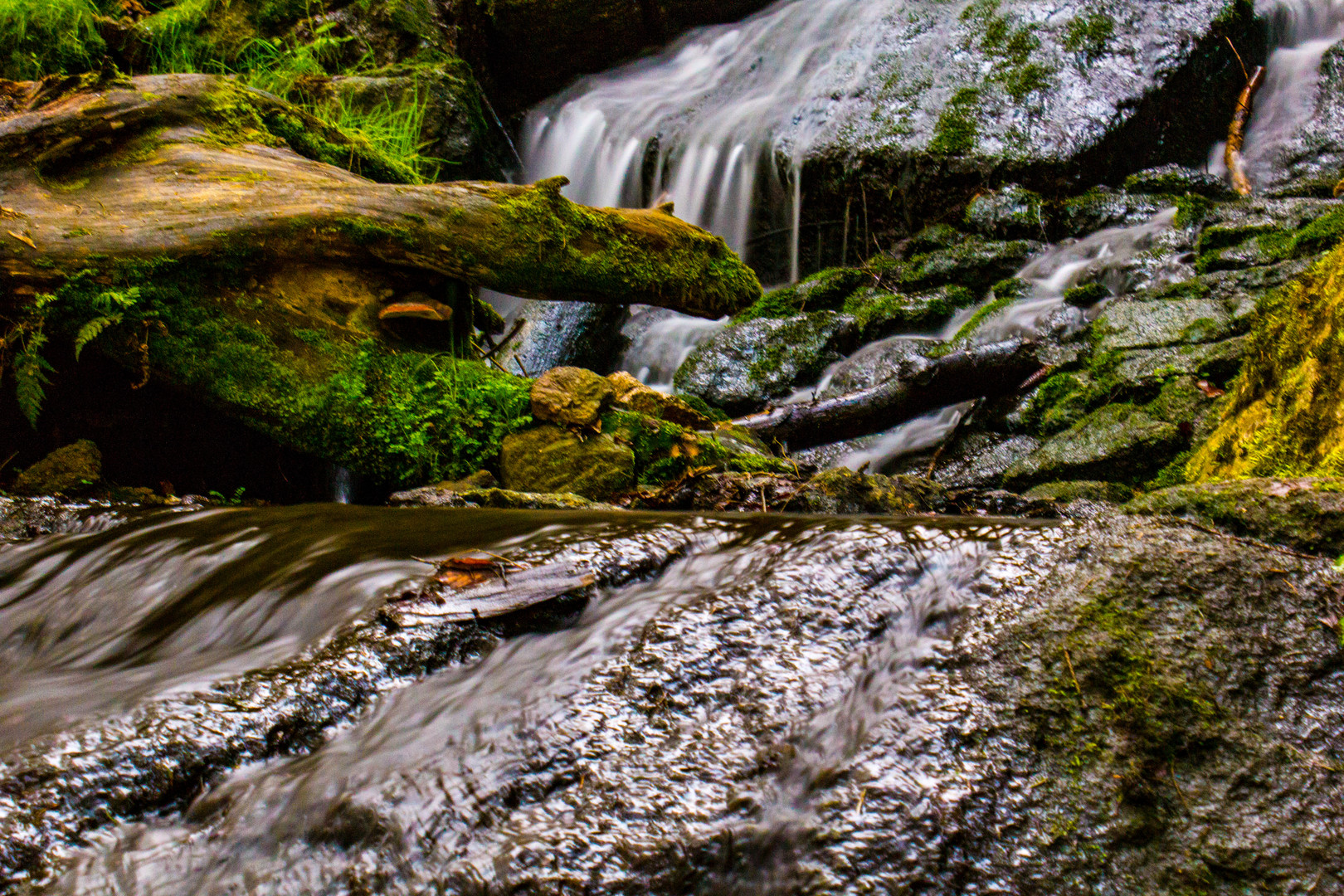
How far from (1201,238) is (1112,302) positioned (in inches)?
50.3

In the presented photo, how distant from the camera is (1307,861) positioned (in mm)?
1355

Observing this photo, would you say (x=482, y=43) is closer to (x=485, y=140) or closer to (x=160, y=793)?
(x=485, y=140)

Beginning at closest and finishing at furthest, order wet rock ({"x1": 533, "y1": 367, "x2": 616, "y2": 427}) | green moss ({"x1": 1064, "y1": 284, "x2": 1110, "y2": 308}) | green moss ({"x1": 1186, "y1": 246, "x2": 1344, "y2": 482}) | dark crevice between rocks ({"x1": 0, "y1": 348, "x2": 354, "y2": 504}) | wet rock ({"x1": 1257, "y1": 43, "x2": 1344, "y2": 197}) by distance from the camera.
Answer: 1. green moss ({"x1": 1186, "y1": 246, "x2": 1344, "y2": 482})
2. dark crevice between rocks ({"x1": 0, "y1": 348, "x2": 354, "y2": 504})
3. wet rock ({"x1": 533, "y1": 367, "x2": 616, "y2": 427})
4. green moss ({"x1": 1064, "y1": 284, "x2": 1110, "y2": 308})
5. wet rock ({"x1": 1257, "y1": 43, "x2": 1344, "y2": 197})

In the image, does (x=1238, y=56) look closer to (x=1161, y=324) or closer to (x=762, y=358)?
(x=1161, y=324)

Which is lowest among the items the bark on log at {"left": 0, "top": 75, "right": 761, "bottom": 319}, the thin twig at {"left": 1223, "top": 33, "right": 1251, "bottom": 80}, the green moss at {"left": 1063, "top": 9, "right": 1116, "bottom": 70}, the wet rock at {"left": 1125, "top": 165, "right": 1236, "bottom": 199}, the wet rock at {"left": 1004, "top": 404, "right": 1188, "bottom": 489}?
the wet rock at {"left": 1004, "top": 404, "right": 1188, "bottom": 489}

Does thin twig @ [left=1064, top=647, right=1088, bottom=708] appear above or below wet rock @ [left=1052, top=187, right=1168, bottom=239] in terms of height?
below

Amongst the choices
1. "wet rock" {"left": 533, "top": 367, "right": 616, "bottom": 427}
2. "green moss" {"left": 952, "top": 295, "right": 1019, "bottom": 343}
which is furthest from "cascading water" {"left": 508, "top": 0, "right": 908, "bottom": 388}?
"wet rock" {"left": 533, "top": 367, "right": 616, "bottom": 427}

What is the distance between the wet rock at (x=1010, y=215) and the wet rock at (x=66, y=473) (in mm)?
7810

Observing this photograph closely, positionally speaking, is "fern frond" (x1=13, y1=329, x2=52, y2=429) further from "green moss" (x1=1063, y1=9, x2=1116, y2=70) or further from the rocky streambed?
"green moss" (x1=1063, y1=9, x2=1116, y2=70)

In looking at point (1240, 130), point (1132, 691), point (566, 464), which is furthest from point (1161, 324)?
point (1132, 691)

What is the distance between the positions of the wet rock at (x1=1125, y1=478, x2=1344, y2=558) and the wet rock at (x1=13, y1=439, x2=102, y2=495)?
182 inches

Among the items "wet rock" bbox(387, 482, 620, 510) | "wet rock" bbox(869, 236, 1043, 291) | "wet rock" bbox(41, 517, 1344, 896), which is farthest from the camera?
"wet rock" bbox(869, 236, 1043, 291)

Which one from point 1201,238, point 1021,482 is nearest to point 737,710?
point 1021,482

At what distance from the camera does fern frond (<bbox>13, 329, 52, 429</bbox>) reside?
3979 millimetres
